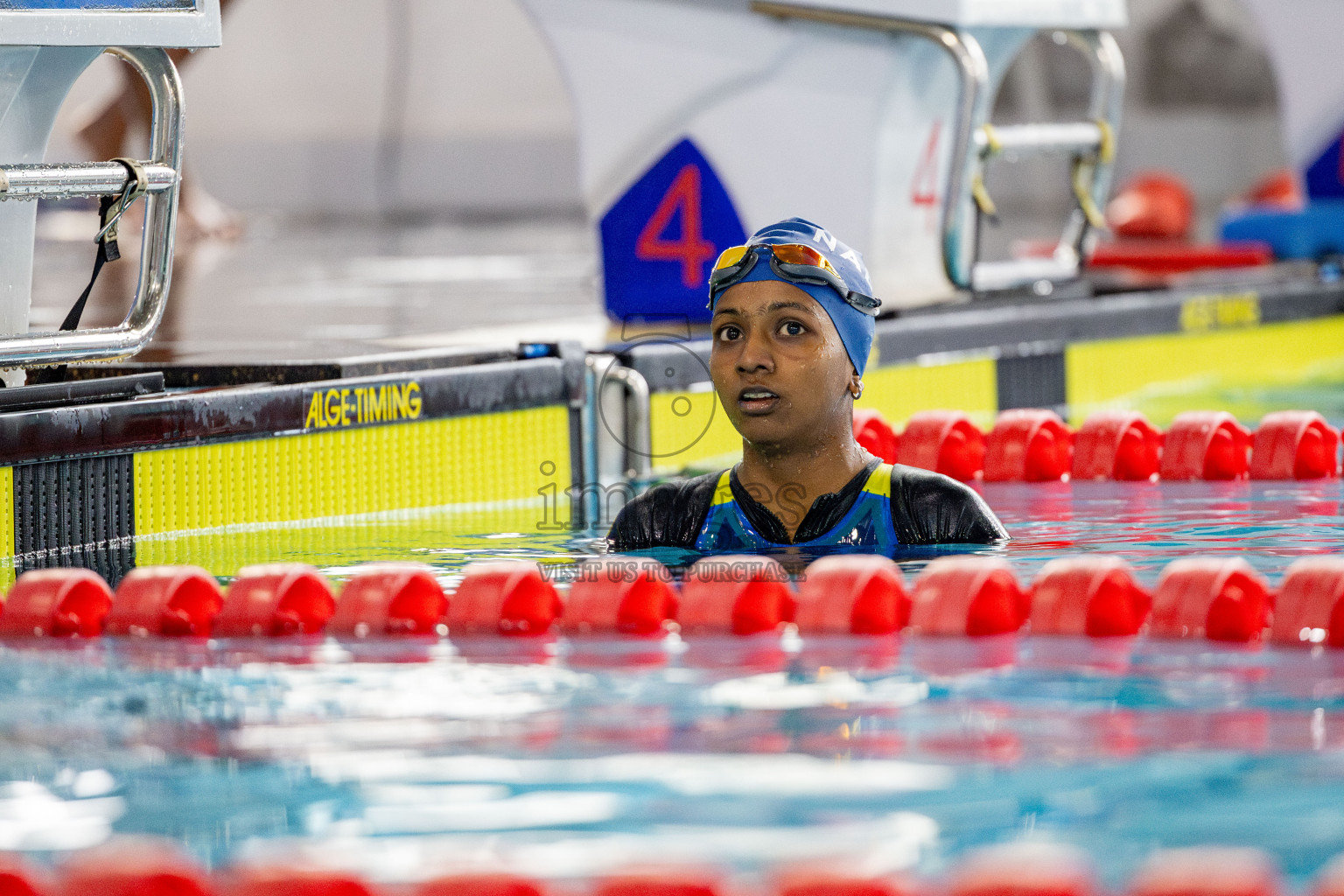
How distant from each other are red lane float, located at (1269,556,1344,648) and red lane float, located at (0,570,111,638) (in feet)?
7.45

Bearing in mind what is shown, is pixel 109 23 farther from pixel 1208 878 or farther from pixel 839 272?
pixel 1208 878

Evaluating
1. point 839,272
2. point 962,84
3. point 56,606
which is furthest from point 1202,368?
point 56,606

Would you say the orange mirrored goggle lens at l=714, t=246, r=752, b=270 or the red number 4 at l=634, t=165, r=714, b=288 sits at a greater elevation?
the red number 4 at l=634, t=165, r=714, b=288

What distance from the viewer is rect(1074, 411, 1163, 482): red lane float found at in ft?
21.0

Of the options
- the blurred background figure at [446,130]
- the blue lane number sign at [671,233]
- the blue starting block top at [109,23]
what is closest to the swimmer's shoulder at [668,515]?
the blue starting block top at [109,23]

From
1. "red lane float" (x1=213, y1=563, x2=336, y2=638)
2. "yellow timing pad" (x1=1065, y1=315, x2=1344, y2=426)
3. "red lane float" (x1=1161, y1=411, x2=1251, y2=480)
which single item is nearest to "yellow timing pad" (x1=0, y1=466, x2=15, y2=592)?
"red lane float" (x1=213, y1=563, x2=336, y2=638)

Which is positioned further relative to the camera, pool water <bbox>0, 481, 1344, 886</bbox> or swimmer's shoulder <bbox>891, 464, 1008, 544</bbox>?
swimmer's shoulder <bbox>891, 464, 1008, 544</bbox>

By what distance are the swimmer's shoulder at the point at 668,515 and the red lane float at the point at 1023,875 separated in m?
2.28

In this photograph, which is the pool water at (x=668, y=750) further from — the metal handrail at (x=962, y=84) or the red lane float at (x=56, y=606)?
the metal handrail at (x=962, y=84)

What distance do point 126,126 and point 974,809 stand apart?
11.0 meters

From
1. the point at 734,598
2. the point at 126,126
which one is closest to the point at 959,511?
the point at 734,598

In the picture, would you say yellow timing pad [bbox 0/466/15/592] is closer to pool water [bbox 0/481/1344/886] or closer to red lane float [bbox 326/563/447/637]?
pool water [bbox 0/481/1344/886]

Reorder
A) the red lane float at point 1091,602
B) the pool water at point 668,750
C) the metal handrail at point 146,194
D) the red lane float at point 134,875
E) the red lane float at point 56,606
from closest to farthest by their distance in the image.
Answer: the red lane float at point 134,875 < the pool water at point 668,750 < the red lane float at point 1091,602 < the red lane float at point 56,606 < the metal handrail at point 146,194

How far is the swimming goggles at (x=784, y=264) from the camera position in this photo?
440cm
